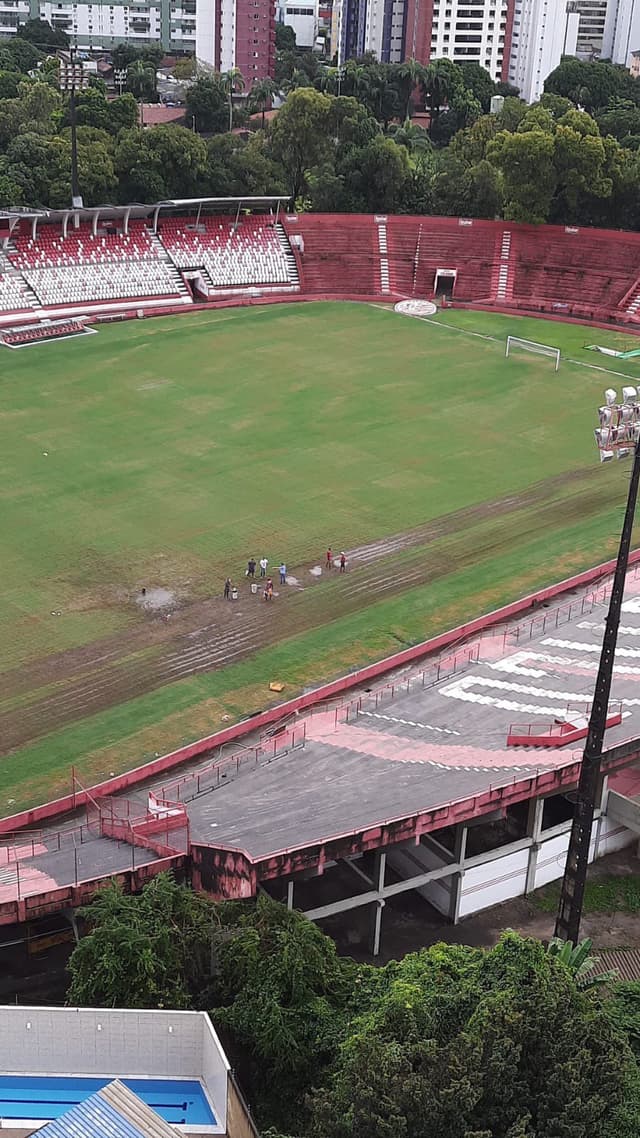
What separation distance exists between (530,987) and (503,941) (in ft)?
5.38

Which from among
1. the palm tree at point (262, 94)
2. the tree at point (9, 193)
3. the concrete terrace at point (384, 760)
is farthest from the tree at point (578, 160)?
the concrete terrace at point (384, 760)

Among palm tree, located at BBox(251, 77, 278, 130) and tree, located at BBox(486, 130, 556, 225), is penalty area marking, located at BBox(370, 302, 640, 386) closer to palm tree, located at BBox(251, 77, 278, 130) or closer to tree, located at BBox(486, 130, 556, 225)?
tree, located at BBox(486, 130, 556, 225)

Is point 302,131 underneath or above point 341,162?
above

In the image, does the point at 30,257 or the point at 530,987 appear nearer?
the point at 530,987

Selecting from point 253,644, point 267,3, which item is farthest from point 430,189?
point 267,3

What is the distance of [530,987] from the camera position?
21.5 meters

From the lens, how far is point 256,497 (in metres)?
53.6

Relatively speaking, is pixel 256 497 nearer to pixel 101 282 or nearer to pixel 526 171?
pixel 101 282

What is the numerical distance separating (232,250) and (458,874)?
2613 inches

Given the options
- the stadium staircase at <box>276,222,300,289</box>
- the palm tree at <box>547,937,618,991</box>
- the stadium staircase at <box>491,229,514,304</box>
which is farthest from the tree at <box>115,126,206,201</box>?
the palm tree at <box>547,937,618,991</box>

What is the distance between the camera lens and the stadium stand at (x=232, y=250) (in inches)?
3428

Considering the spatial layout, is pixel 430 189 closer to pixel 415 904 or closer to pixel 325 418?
pixel 325 418

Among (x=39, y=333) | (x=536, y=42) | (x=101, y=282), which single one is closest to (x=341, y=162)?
(x=101, y=282)

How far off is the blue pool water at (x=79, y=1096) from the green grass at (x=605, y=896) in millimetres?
12258
